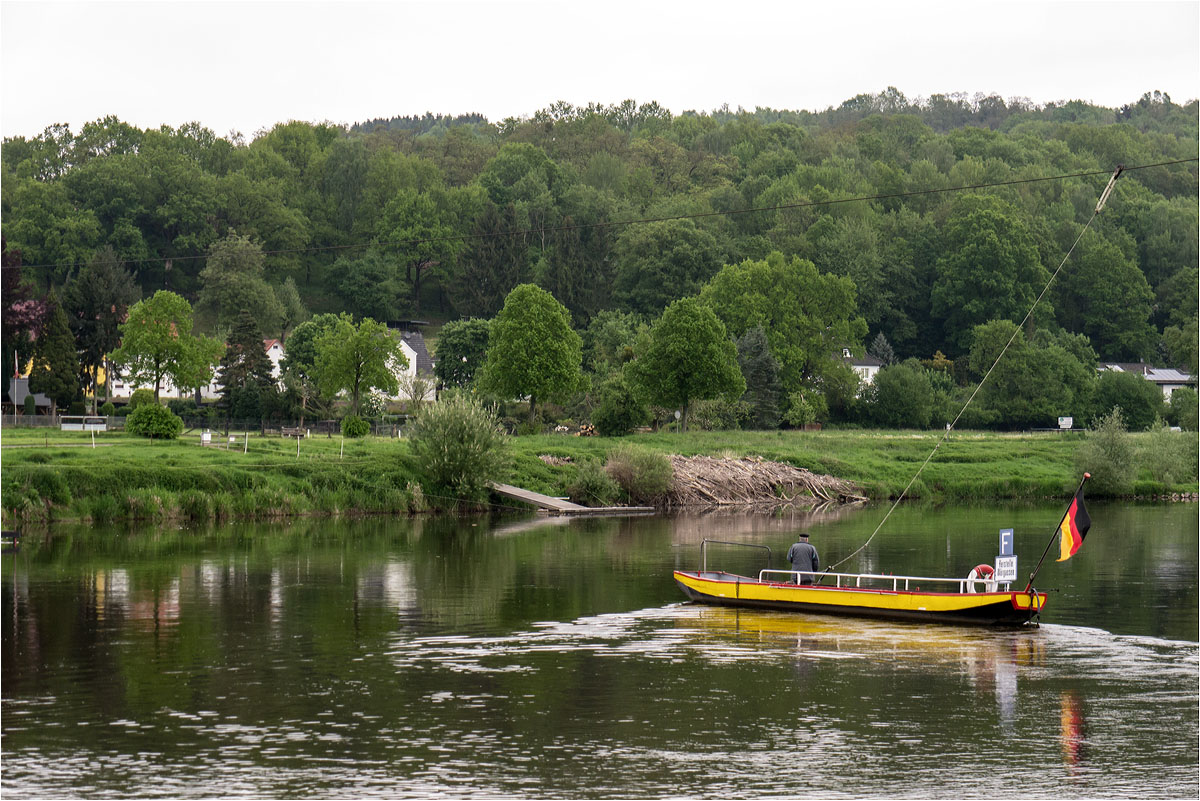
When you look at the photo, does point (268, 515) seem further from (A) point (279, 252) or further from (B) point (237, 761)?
(A) point (279, 252)

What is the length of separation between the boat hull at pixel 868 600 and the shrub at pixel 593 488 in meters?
33.1

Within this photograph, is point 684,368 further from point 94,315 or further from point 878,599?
point 878,599

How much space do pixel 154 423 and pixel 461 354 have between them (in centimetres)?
5747

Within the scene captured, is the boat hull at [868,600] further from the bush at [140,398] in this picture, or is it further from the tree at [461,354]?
the tree at [461,354]

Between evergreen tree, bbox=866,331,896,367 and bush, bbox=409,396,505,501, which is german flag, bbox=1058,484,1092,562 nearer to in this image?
bush, bbox=409,396,505,501

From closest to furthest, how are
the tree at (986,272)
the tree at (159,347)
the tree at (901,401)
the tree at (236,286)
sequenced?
1. the tree at (159,347)
2. the tree at (901,401)
3. the tree at (236,286)
4. the tree at (986,272)

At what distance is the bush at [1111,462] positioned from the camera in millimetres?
78625

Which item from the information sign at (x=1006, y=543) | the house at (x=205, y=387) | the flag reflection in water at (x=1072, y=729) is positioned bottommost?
the flag reflection in water at (x=1072, y=729)

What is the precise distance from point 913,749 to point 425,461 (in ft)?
156

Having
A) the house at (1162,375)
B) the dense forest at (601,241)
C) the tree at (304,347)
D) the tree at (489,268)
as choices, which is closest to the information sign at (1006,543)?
the tree at (304,347)

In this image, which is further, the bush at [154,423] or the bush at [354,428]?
the bush at [354,428]

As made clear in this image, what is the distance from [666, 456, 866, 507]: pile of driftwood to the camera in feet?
245

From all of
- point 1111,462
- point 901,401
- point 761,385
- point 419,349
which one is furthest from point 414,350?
point 1111,462

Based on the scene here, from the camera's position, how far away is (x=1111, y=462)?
7888 centimetres
